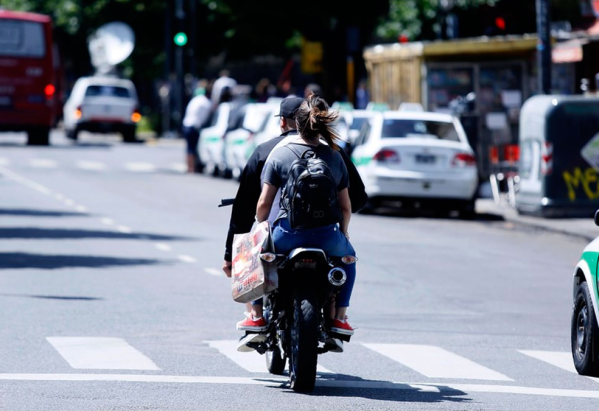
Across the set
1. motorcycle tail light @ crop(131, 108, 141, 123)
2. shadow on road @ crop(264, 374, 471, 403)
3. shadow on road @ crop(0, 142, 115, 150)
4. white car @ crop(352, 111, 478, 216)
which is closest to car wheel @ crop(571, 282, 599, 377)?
shadow on road @ crop(264, 374, 471, 403)

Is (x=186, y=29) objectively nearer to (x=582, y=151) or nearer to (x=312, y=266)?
(x=582, y=151)

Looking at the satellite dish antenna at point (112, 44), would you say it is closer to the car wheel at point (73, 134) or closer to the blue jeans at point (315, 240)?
the car wheel at point (73, 134)

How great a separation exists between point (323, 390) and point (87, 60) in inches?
2559

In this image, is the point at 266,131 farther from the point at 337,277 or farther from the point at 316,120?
the point at 337,277

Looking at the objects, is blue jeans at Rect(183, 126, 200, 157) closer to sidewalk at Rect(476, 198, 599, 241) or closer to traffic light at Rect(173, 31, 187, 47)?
traffic light at Rect(173, 31, 187, 47)

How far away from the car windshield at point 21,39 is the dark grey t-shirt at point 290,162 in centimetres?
3747

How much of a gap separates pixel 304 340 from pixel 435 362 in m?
1.90

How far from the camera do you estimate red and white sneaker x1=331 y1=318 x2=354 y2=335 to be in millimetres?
9008

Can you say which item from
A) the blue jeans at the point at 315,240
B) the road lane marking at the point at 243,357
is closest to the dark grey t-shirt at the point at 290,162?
the blue jeans at the point at 315,240

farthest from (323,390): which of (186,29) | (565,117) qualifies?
(186,29)

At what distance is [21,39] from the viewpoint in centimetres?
4578

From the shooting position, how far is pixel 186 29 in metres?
41.5

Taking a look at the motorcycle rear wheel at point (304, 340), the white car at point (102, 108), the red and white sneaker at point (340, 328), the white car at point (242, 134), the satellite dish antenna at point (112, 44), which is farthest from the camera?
the satellite dish antenna at point (112, 44)

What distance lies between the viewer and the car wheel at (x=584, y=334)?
948 cm
